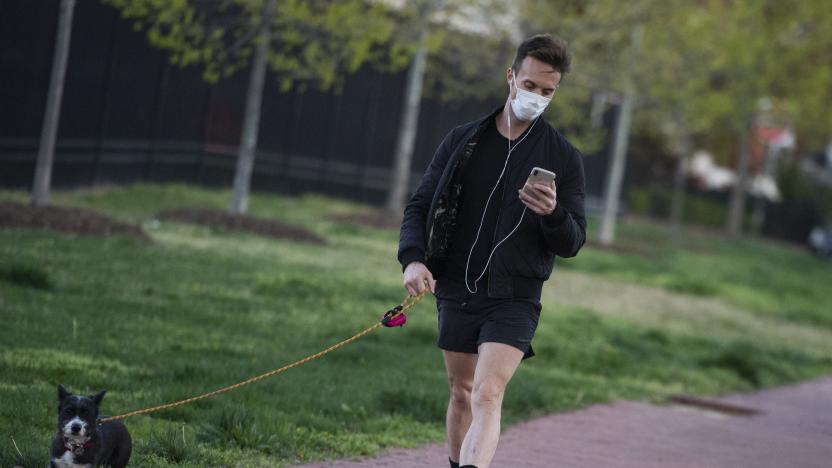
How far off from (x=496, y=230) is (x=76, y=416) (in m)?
1.83

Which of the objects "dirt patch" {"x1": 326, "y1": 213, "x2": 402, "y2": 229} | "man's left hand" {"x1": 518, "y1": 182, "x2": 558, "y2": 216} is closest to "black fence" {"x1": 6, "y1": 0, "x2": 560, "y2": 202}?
"dirt patch" {"x1": 326, "y1": 213, "x2": 402, "y2": 229}

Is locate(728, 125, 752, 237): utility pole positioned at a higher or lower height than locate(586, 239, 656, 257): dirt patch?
higher

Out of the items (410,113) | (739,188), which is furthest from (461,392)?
(739,188)

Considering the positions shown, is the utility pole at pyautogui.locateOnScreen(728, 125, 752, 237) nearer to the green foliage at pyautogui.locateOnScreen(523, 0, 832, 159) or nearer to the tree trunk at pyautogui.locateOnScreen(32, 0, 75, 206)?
the green foliage at pyautogui.locateOnScreen(523, 0, 832, 159)

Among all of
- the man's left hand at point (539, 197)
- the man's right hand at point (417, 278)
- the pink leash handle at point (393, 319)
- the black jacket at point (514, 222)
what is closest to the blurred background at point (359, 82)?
the pink leash handle at point (393, 319)

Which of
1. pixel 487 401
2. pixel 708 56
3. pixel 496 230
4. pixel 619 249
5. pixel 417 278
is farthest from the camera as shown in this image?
pixel 708 56

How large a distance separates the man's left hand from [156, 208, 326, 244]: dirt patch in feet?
40.6

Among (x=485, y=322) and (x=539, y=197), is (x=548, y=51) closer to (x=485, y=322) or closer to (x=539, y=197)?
(x=539, y=197)

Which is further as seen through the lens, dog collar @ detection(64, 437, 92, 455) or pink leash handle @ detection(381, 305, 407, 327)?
pink leash handle @ detection(381, 305, 407, 327)

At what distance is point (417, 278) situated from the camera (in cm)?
571

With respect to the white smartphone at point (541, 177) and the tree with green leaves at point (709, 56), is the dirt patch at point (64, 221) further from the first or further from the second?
the tree with green leaves at point (709, 56)

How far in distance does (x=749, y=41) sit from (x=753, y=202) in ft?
63.5

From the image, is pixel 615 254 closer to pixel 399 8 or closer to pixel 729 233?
pixel 399 8

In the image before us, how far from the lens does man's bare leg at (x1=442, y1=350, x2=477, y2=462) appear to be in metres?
5.96
